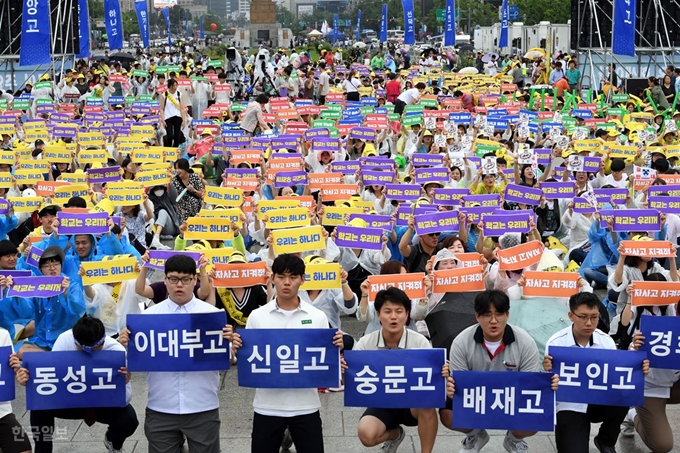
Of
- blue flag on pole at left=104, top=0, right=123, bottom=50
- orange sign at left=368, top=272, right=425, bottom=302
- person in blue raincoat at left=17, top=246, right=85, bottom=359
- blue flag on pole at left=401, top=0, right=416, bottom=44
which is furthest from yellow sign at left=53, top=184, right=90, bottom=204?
blue flag on pole at left=401, top=0, right=416, bottom=44

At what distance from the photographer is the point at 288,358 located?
20.7ft

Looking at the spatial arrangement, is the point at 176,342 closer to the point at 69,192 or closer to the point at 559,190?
the point at 69,192

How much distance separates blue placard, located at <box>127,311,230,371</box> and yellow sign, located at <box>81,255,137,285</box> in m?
1.83

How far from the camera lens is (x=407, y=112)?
19203mm

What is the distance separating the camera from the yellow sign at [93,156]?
1490 cm

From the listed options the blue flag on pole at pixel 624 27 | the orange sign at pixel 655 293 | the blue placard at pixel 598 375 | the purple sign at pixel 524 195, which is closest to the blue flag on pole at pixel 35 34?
the blue flag on pole at pixel 624 27

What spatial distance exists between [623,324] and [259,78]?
84.7ft

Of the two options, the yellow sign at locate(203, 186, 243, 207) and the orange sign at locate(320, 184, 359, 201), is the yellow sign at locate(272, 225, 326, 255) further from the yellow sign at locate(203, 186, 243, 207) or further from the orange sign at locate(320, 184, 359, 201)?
→ the orange sign at locate(320, 184, 359, 201)

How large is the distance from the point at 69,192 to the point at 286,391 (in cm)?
660

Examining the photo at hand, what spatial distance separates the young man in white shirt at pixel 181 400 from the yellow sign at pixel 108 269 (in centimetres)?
185

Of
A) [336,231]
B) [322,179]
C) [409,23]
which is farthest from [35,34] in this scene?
[409,23]

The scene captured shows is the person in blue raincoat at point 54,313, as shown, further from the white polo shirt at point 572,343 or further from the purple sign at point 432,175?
the purple sign at point 432,175

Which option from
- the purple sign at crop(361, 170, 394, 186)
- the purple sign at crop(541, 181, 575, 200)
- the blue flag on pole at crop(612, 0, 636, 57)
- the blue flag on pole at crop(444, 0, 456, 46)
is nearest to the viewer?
the purple sign at crop(541, 181, 575, 200)

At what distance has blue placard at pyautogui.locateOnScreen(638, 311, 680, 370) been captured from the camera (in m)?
6.80
